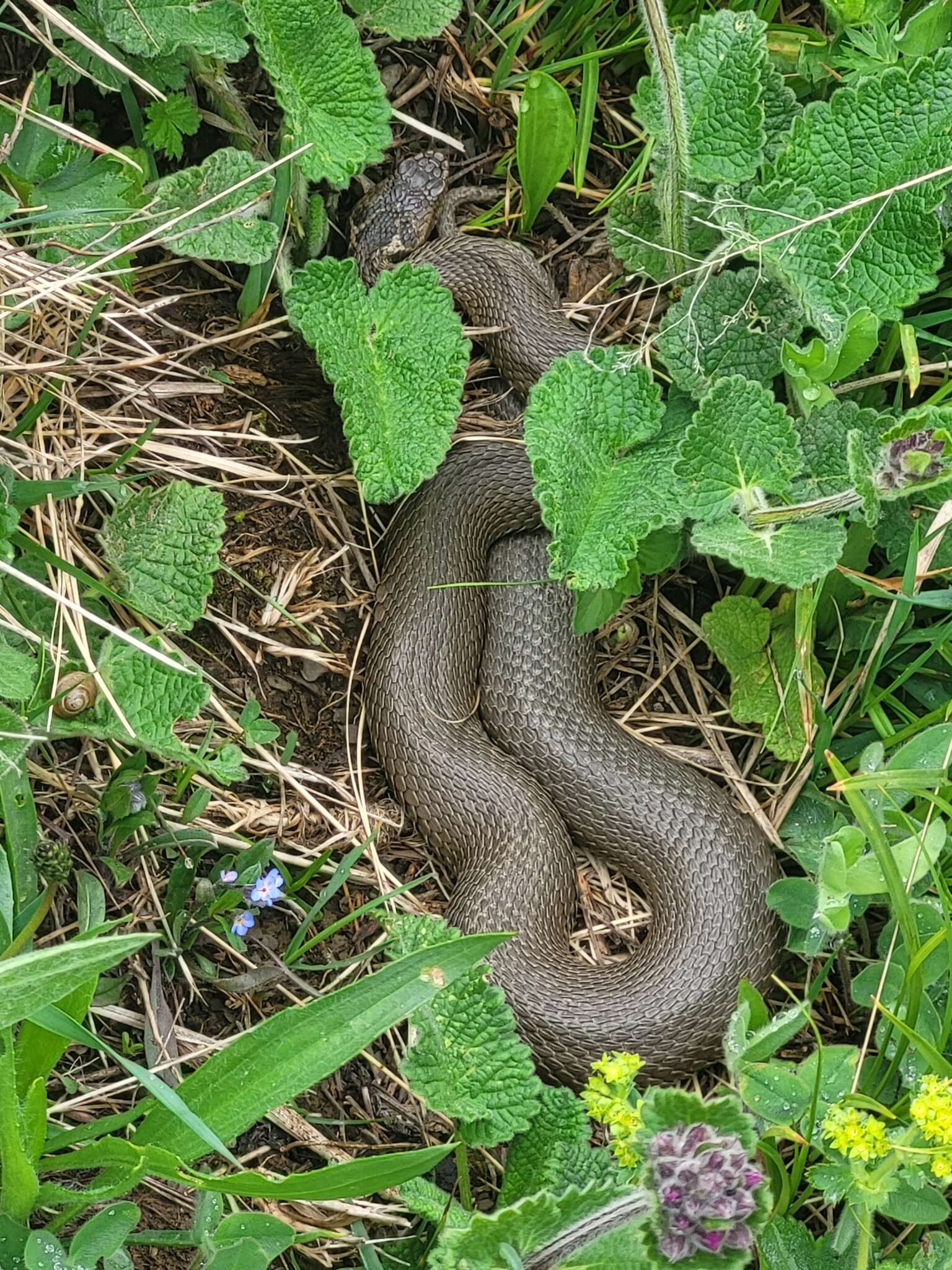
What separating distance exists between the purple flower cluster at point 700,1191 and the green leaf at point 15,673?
164 cm

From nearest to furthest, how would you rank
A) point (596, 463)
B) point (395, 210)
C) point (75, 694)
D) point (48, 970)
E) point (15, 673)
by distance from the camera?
point (48, 970) → point (15, 673) → point (75, 694) → point (596, 463) → point (395, 210)

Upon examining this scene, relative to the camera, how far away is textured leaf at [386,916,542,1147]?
109 inches

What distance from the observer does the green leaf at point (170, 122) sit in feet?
10.9

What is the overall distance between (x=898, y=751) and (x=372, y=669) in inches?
60.1

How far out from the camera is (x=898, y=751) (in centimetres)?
310

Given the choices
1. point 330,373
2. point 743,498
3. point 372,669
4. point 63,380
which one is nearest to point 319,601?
point 372,669

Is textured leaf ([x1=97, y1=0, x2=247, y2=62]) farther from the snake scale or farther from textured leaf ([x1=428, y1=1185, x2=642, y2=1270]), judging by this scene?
textured leaf ([x1=428, y1=1185, x2=642, y2=1270])

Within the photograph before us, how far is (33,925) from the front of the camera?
2.62 m

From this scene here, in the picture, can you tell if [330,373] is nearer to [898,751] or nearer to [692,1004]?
[898,751]

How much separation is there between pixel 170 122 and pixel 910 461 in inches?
85.1

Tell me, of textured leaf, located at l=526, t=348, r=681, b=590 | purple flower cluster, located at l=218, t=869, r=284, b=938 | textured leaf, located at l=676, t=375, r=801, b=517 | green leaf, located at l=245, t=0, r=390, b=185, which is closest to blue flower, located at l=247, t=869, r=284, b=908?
purple flower cluster, located at l=218, t=869, r=284, b=938

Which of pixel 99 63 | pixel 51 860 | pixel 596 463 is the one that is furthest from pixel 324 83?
pixel 51 860

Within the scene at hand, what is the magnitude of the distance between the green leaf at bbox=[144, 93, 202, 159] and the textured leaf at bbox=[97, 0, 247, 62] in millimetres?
192

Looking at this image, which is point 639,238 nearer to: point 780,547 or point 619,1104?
point 780,547
